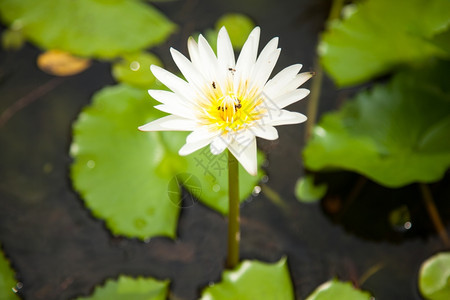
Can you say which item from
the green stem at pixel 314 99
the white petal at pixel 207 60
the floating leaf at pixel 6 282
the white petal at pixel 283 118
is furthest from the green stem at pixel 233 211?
the floating leaf at pixel 6 282

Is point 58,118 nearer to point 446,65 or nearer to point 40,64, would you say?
point 40,64

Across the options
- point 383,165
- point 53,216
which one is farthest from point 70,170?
point 383,165

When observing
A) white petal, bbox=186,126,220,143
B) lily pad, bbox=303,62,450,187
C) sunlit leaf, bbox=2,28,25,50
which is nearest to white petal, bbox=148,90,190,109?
white petal, bbox=186,126,220,143

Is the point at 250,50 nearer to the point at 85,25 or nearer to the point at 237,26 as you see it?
the point at 237,26

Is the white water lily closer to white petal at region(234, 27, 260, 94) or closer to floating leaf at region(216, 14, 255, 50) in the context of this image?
white petal at region(234, 27, 260, 94)

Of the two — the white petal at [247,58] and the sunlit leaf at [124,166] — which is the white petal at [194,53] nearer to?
the white petal at [247,58]
